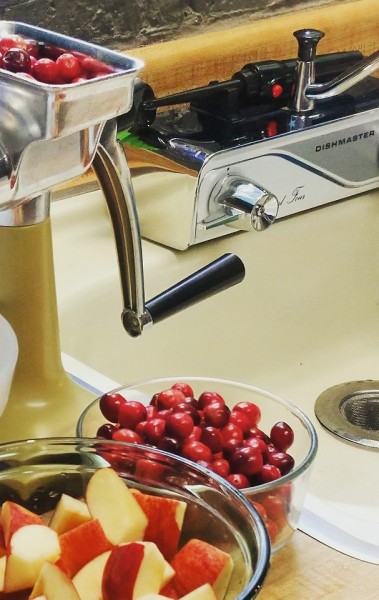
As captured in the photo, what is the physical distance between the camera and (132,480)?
21.7 inches

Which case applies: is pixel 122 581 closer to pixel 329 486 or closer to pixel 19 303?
pixel 19 303

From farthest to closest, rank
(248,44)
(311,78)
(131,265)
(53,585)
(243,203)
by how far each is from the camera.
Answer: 1. (248,44)
2. (311,78)
3. (243,203)
4. (131,265)
5. (53,585)

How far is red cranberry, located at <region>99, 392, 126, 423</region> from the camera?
646mm

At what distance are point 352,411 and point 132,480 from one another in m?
0.53

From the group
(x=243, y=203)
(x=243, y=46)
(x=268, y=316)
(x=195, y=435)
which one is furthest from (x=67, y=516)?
(x=243, y=46)

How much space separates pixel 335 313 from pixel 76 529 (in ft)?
2.25

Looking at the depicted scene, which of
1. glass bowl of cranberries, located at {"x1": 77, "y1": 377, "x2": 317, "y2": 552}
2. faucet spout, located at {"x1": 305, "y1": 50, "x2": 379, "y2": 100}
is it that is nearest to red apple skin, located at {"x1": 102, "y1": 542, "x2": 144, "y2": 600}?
glass bowl of cranberries, located at {"x1": 77, "y1": 377, "x2": 317, "y2": 552}

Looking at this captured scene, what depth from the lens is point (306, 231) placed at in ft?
3.49

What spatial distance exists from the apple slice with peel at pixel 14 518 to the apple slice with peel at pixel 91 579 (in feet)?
0.14

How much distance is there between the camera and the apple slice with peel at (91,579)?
1.52ft

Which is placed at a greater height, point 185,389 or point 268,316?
point 185,389

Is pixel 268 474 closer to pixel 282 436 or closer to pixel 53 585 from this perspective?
pixel 282 436

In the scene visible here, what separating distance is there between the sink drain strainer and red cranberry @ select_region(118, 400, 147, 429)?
1.31 feet

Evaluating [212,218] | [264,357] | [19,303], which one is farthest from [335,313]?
[19,303]
